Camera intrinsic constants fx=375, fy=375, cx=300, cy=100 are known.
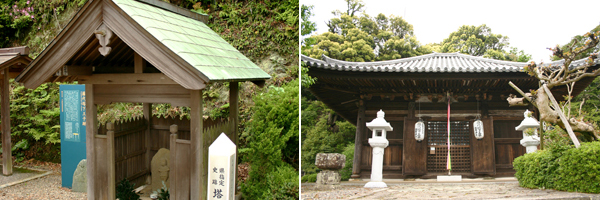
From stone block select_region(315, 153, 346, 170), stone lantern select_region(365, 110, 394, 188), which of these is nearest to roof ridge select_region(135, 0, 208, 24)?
stone block select_region(315, 153, 346, 170)

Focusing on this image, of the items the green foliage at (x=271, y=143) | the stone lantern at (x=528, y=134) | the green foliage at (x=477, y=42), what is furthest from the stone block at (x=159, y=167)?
the green foliage at (x=477, y=42)

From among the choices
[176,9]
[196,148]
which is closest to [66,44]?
[176,9]

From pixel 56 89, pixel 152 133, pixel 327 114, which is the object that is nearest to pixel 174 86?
pixel 152 133

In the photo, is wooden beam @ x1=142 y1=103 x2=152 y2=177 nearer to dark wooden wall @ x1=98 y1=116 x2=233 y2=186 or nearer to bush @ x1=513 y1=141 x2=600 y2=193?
dark wooden wall @ x1=98 y1=116 x2=233 y2=186

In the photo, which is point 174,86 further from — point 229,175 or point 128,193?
point 128,193

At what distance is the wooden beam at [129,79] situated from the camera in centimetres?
475

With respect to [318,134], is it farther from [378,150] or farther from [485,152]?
[378,150]

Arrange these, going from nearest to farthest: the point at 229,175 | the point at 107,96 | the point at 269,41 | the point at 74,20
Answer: the point at 229,175
the point at 74,20
the point at 107,96
the point at 269,41

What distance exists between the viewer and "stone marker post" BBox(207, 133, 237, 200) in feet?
13.9

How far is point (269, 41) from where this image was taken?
987 cm

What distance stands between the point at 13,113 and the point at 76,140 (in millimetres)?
5244

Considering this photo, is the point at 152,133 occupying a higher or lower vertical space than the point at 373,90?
lower

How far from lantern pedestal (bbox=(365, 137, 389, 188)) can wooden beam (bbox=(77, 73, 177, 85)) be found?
5.50m

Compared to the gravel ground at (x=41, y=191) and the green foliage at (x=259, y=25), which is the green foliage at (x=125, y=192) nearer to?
the gravel ground at (x=41, y=191)
